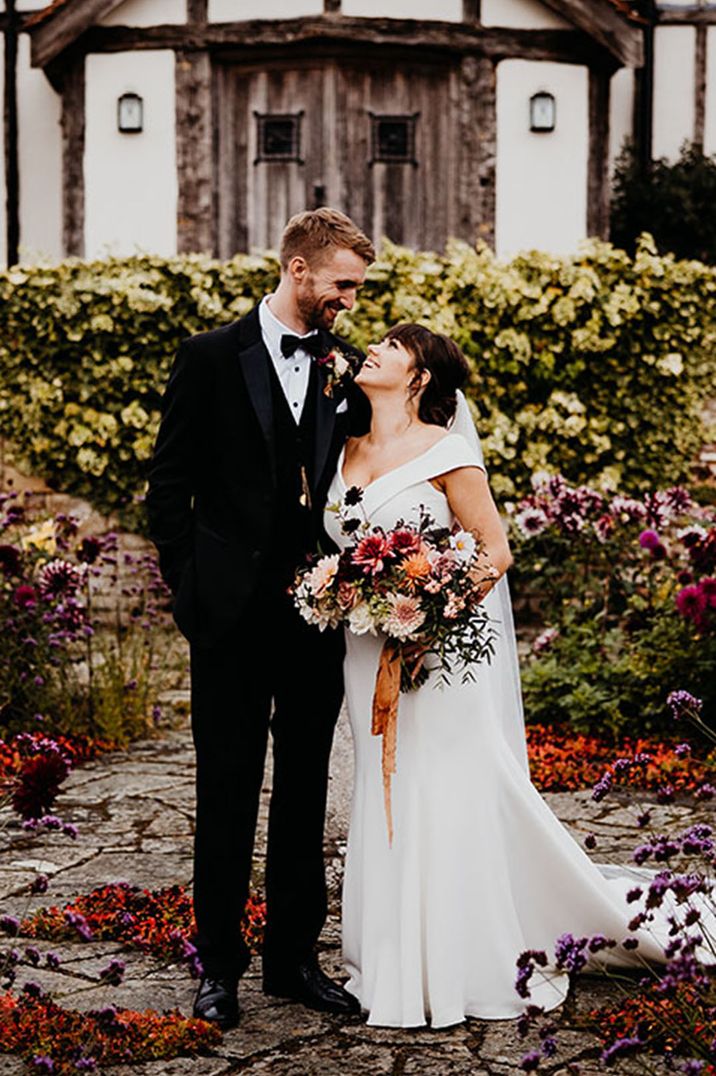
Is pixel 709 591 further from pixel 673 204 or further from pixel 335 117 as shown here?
pixel 673 204

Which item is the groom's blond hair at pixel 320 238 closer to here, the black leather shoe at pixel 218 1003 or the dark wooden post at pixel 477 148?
the black leather shoe at pixel 218 1003

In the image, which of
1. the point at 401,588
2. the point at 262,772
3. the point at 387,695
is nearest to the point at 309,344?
the point at 401,588

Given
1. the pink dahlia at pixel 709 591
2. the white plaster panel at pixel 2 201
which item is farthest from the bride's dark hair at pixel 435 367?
the white plaster panel at pixel 2 201

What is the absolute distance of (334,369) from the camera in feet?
12.8

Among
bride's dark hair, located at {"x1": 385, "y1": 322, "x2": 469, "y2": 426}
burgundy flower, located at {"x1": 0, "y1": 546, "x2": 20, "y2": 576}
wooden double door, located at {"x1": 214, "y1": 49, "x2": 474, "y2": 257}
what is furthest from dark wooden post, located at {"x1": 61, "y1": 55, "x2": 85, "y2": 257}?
bride's dark hair, located at {"x1": 385, "y1": 322, "x2": 469, "y2": 426}

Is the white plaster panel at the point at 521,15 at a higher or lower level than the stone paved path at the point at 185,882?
higher

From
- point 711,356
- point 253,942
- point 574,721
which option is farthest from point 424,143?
point 253,942

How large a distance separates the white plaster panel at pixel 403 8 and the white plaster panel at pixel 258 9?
0.92 feet

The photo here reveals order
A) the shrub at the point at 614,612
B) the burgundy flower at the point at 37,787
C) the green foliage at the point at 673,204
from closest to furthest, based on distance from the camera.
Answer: the burgundy flower at the point at 37,787
the shrub at the point at 614,612
the green foliage at the point at 673,204

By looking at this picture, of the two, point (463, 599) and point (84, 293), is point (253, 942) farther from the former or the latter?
point (84, 293)

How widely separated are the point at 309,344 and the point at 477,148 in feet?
30.4

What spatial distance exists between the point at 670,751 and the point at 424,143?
7.45 meters

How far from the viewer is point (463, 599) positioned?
3.77 metres

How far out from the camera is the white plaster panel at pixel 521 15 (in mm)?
12672
